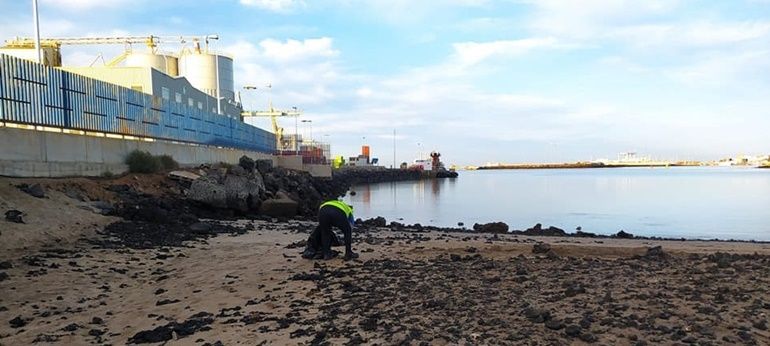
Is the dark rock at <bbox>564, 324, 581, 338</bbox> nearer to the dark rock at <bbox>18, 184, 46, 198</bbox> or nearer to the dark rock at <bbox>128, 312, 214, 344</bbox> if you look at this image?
the dark rock at <bbox>128, 312, 214, 344</bbox>

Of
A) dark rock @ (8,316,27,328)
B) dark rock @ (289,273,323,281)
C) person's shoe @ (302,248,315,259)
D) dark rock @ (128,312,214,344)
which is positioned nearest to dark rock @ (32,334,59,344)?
dark rock @ (8,316,27,328)

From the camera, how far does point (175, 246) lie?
581 inches

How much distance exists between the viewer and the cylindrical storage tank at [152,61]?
67562 millimetres

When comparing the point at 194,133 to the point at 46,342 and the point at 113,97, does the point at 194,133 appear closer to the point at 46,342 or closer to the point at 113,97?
the point at 113,97

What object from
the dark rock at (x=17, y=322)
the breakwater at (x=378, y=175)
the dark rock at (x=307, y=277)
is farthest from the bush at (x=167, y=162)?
the breakwater at (x=378, y=175)

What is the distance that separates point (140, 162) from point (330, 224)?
16673mm

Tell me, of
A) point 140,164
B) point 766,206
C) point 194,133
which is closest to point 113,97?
point 140,164

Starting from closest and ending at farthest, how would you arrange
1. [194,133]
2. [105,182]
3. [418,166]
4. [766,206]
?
[105,182] → [194,133] → [766,206] → [418,166]

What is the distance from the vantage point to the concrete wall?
58.4 ft

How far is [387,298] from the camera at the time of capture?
27.8 feet

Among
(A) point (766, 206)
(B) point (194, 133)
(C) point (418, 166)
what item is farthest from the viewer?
(C) point (418, 166)

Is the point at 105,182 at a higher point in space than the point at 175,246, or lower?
higher

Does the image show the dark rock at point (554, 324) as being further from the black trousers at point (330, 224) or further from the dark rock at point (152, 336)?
the black trousers at point (330, 224)

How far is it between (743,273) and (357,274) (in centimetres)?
653
